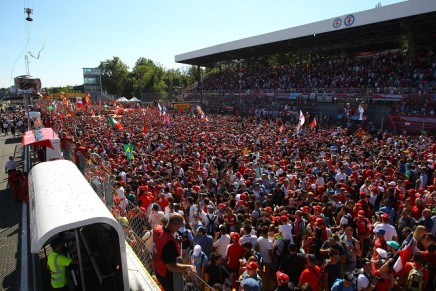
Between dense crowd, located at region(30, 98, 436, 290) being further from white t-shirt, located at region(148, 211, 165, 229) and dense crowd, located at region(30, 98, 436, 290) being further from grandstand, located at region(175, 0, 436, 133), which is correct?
grandstand, located at region(175, 0, 436, 133)

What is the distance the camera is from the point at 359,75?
30156 mm

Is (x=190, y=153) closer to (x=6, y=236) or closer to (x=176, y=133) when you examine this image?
(x=176, y=133)

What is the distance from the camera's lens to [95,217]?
417 centimetres

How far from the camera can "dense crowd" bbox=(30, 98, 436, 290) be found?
5.03m

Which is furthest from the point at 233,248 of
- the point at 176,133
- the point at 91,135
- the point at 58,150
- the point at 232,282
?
the point at 91,135

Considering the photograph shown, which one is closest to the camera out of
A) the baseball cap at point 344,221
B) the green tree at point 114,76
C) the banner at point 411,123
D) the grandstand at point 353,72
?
the baseball cap at point 344,221

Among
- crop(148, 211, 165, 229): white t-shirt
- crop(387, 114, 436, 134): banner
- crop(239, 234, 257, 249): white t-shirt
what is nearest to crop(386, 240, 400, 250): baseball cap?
crop(239, 234, 257, 249): white t-shirt

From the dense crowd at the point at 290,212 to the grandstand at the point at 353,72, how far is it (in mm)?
9789

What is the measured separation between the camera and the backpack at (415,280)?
4746 millimetres

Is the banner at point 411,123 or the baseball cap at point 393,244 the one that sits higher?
the banner at point 411,123

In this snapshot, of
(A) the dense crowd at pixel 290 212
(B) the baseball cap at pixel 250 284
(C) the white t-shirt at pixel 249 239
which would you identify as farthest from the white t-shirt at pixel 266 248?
(B) the baseball cap at pixel 250 284

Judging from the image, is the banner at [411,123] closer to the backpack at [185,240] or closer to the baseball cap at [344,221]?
the baseball cap at [344,221]

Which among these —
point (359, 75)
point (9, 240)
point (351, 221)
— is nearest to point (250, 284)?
point (351, 221)

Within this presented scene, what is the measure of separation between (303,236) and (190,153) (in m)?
7.80
